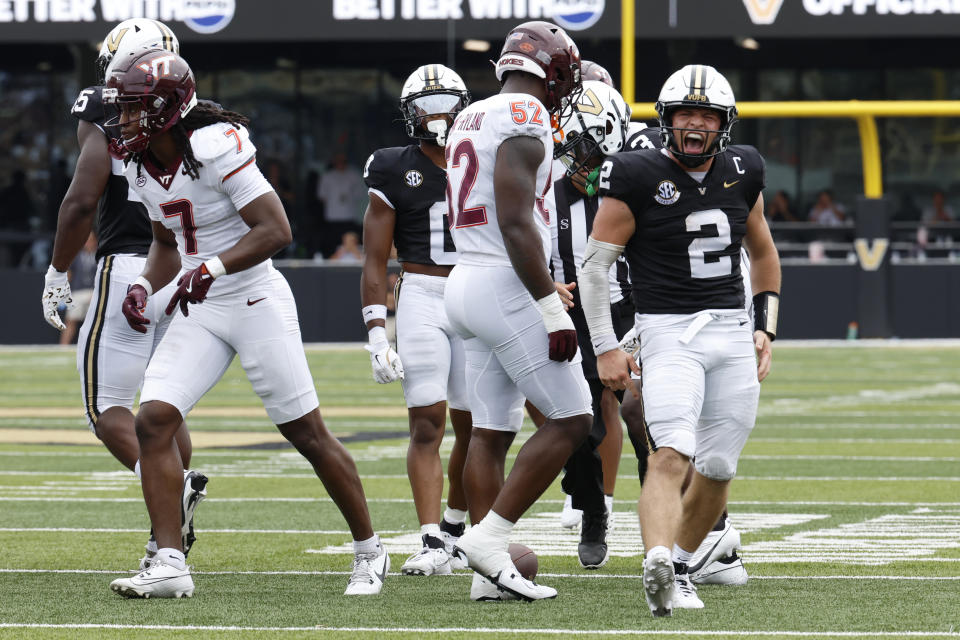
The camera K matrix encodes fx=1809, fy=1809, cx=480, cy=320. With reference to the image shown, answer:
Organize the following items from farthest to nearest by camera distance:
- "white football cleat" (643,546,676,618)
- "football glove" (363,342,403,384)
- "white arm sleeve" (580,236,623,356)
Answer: "football glove" (363,342,403,384) → "white arm sleeve" (580,236,623,356) → "white football cleat" (643,546,676,618)

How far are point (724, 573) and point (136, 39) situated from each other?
2.93 m

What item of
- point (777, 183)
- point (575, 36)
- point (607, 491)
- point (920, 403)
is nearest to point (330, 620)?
point (607, 491)

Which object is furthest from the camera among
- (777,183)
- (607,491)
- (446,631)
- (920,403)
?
(777,183)

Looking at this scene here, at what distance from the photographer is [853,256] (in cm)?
2414

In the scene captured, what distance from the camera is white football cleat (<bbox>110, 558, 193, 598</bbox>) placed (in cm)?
580

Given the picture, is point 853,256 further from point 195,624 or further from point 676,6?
point 195,624

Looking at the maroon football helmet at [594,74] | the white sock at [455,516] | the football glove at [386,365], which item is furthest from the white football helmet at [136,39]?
the white sock at [455,516]

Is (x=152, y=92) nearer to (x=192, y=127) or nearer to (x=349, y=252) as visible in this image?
(x=192, y=127)

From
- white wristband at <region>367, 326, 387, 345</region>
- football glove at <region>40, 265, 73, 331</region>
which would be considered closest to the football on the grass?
white wristband at <region>367, 326, 387, 345</region>

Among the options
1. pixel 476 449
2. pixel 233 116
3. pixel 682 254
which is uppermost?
pixel 233 116

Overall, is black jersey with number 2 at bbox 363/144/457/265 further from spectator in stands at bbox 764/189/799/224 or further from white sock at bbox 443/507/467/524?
spectator in stands at bbox 764/189/799/224

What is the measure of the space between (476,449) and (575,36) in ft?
58.6

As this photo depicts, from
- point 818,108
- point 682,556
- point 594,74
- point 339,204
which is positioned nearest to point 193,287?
point 682,556

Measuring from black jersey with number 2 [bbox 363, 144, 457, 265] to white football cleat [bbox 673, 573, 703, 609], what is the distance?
1690 mm
